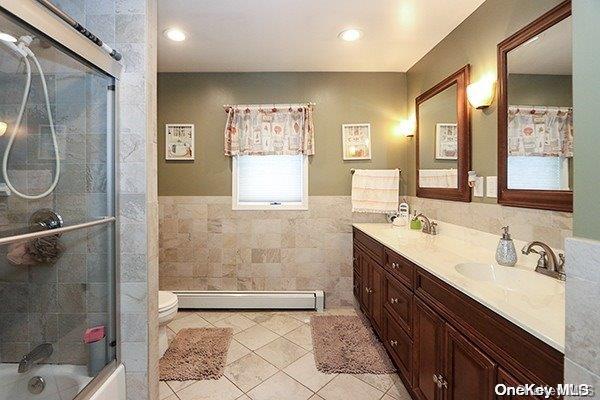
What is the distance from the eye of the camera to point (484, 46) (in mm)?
1796

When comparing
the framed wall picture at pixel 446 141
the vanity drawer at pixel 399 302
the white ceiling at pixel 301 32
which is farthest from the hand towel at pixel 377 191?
the white ceiling at pixel 301 32

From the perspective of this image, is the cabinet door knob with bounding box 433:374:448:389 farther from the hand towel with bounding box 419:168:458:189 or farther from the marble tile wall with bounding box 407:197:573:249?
the hand towel with bounding box 419:168:458:189

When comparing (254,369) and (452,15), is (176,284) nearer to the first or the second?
(254,369)

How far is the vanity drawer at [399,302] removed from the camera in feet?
5.27

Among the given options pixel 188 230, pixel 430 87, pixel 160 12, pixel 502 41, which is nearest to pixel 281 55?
pixel 160 12

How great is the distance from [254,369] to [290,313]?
0.90 metres

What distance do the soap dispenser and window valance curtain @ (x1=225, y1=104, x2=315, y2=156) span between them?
1.89 metres

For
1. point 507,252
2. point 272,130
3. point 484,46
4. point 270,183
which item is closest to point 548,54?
point 484,46

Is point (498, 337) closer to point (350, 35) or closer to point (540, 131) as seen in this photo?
point (540, 131)

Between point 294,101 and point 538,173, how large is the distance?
2210mm

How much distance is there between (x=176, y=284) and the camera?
2.96 m

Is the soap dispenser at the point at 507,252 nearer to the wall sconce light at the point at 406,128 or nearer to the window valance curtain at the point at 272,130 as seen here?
the wall sconce light at the point at 406,128

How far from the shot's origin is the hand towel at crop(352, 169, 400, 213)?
2826 millimetres

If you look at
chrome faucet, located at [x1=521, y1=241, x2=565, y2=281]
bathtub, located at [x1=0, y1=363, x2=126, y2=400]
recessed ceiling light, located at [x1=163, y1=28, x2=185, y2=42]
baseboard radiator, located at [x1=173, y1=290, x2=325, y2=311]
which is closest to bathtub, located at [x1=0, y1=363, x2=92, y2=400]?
bathtub, located at [x1=0, y1=363, x2=126, y2=400]
